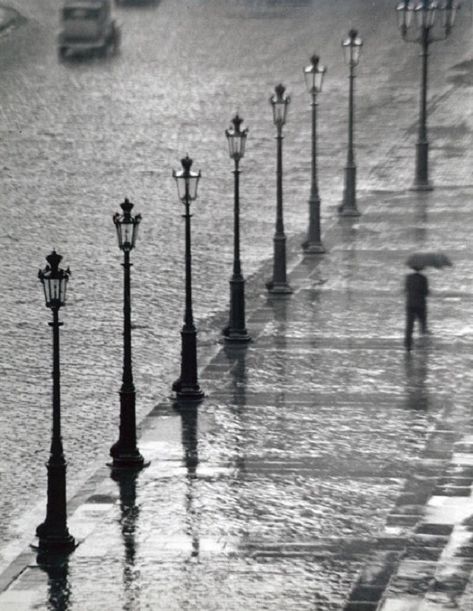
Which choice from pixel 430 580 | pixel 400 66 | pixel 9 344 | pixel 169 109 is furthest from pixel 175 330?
pixel 400 66

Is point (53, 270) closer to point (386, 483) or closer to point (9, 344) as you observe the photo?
point (386, 483)

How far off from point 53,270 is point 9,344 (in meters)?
10.4

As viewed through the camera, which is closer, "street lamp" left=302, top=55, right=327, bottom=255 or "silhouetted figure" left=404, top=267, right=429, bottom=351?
"silhouetted figure" left=404, top=267, right=429, bottom=351

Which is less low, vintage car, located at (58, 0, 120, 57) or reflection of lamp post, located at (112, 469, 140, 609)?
vintage car, located at (58, 0, 120, 57)

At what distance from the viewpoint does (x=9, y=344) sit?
35125mm

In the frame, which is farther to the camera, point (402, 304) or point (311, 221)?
point (311, 221)

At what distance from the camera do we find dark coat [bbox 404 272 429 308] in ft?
116

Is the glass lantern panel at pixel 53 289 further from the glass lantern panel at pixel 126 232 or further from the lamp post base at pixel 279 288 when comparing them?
the lamp post base at pixel 279 288

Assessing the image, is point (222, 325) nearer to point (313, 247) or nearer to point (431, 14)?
point (313, 247)

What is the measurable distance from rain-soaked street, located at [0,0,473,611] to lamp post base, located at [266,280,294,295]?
18 centimetres

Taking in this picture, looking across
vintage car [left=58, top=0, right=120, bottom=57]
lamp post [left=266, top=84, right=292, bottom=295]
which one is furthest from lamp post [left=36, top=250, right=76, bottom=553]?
vintage car [left=58, top=0, right=120, bottom=57]

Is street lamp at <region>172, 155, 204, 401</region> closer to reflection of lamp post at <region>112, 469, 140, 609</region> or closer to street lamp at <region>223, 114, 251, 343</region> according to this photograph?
street lamp at <region>223, 114, 251, 343</region>

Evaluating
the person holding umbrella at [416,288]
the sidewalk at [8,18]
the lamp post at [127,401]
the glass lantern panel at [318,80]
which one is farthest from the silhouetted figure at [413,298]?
the sidewalk at [8,18]

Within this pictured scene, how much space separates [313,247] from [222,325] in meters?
7.13
